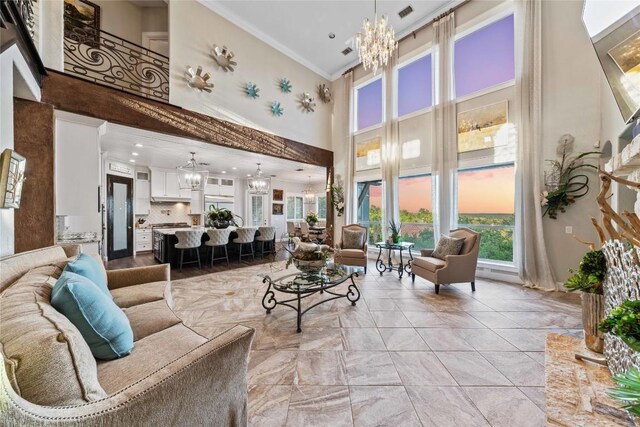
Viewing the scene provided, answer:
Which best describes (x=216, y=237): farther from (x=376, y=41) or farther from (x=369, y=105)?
(x=369, y=105)

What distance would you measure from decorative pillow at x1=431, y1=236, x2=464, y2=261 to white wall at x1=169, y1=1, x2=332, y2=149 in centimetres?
439

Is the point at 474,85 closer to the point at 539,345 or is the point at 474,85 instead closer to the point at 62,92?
the point at 539,345

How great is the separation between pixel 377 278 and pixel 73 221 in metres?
5.18

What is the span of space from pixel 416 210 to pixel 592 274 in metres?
3.86

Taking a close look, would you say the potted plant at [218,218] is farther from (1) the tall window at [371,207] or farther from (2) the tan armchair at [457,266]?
(2) the tan armchair at [457,266]

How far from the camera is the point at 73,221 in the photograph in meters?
3.76

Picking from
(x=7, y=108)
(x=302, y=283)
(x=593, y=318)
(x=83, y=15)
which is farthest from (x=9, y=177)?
(x=83, y=15)

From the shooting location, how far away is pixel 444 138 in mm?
4965

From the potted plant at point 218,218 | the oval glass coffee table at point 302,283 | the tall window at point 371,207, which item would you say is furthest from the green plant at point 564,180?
the potted plant at point 218,218

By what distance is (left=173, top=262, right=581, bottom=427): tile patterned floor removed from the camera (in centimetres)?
153

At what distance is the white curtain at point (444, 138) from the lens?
191 inches

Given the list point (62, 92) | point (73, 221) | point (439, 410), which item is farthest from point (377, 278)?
point (62, 92)

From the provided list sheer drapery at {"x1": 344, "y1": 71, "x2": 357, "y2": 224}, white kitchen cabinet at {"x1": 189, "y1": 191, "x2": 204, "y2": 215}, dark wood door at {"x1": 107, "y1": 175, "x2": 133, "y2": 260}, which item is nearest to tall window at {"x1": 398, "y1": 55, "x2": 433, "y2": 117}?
sheer drapery at {"x1": 344, "y1": 71, "x2": 357, "y2": 224}

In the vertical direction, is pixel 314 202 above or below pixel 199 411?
above
